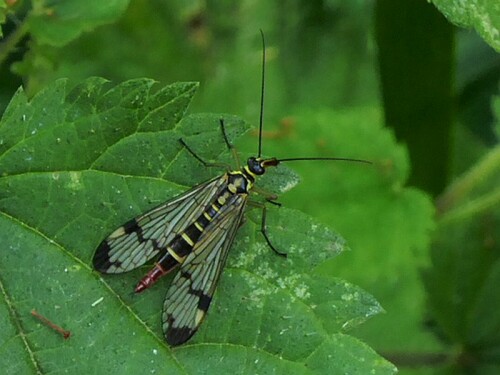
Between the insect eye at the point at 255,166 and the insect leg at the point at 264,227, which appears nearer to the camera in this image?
the insect leg at the point at 264,227

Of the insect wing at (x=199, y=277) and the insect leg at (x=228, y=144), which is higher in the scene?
the insect leg at (x=228, y=144)

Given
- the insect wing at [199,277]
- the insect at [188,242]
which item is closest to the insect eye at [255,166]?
the insect at [188,242]

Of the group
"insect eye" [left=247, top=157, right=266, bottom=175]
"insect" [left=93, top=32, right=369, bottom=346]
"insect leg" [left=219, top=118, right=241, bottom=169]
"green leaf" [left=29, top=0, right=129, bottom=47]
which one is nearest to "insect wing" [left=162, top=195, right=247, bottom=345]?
"insect" [left=93, top=32, right=369, bottom=346]

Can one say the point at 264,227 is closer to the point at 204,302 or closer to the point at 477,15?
the point at 204,302

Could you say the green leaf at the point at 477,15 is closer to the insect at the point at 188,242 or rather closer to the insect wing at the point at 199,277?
the insect at the point at 188,242

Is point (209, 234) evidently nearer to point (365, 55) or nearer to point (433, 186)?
point (433, 186)

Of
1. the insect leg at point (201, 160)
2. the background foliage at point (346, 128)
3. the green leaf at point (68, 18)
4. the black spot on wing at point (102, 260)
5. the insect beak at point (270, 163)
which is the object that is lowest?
the background foliage at point (346, 128)

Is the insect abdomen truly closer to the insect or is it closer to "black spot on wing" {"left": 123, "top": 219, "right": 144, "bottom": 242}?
the insect
